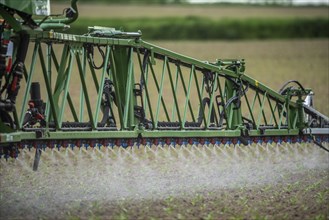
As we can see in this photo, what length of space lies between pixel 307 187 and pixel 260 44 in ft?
127

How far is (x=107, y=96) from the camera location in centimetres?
1254

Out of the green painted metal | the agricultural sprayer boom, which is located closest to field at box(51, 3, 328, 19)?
the agricultural sprayer boom

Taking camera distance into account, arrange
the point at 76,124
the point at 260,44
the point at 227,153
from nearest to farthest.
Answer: the point at 76,124
the point at 227,153
the point at 260,44

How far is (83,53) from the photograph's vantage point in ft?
39.2

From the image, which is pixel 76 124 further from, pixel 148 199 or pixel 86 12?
pixel 86 12

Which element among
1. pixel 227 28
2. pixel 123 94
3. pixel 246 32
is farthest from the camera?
pixel 246 32

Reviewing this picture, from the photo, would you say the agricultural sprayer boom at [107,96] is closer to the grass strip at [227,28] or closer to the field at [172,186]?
the field at [172,186]

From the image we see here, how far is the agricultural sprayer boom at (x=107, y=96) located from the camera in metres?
10.7

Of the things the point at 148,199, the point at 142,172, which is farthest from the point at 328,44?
the point at 148,199

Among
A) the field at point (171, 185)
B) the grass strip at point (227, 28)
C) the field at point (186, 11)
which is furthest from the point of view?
the field at point (186, 11)

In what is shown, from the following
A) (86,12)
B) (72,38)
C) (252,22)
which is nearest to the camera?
(72,38)

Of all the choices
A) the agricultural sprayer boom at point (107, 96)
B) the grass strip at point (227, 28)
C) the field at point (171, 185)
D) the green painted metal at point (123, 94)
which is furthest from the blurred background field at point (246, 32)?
the green painted metal at point (123, 94)

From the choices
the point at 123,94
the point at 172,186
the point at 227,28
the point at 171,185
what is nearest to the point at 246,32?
the point at 227,28

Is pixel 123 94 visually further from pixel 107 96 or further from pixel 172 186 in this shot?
pixel 172 186
